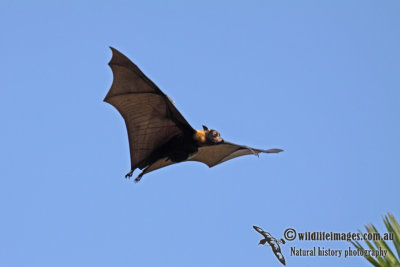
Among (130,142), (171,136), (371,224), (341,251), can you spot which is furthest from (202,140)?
(371,224)

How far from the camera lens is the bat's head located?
1448 cm

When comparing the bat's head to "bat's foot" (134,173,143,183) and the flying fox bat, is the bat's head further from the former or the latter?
"bat's foot" (134,173,143,183)

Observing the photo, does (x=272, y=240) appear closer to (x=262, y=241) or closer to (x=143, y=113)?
(x=262, y=241)

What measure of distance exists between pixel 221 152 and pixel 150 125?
112 inches

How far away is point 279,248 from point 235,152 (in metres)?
4.66

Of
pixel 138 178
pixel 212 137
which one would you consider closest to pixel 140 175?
pixel 138 178

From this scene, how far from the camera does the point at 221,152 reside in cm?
1709

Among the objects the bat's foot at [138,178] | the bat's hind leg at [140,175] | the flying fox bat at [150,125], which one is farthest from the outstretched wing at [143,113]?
the bat's foot at [138,178]

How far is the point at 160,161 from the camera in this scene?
1578 cm

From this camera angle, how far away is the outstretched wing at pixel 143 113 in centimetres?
1484

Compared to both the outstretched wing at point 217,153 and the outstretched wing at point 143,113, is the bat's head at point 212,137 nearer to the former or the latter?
the outstretched wing at point 143,113

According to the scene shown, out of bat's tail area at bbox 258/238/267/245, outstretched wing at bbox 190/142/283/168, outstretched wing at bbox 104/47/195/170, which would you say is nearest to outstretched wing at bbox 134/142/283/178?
outstretched wing at bbox 190/142/283/168

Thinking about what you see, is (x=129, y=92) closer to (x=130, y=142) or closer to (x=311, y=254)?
(x=130, y=142)

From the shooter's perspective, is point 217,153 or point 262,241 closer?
point 262,241
